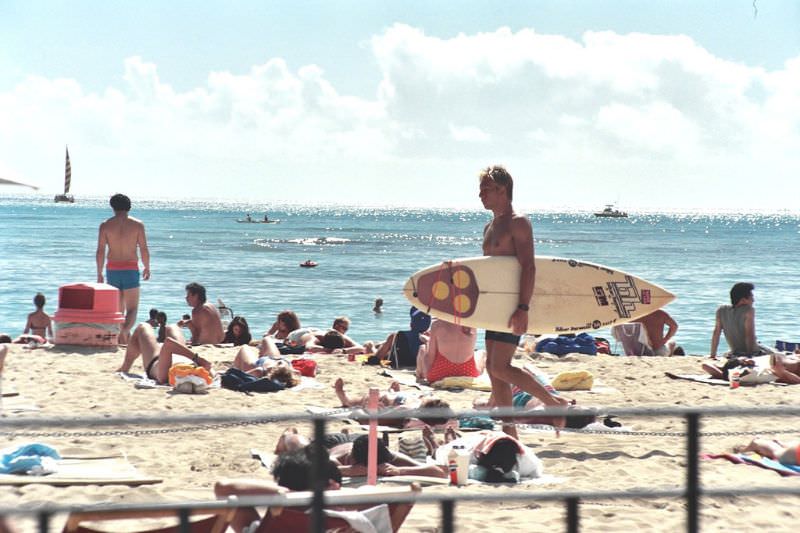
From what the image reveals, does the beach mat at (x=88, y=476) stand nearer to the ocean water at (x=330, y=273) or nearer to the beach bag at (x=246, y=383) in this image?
Answer: the beach bag at (x=246, y=383)

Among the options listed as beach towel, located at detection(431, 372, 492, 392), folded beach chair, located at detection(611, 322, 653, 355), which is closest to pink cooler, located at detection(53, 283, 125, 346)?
beach towel, located at detection(431, 372, 492, 392)

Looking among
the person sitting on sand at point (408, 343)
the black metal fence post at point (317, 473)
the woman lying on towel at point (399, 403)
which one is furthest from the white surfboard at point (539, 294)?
the black metal fence post at point (317, 473)

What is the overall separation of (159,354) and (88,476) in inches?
137

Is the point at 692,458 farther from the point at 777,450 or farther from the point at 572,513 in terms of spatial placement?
the point at 777,450

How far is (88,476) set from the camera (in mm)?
5340

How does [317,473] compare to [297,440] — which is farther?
[297,440]

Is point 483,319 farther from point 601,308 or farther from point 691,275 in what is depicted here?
point 691,275

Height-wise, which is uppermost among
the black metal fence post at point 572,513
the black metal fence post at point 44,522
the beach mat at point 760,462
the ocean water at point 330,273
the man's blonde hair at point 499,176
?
the man's blonde hair at point 499,176

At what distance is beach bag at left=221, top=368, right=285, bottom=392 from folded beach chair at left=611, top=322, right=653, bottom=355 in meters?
5.56

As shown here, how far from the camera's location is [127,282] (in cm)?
1038

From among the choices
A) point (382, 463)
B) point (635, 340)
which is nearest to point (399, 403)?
point (382, 463)

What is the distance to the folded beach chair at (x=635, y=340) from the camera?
40.9 ft

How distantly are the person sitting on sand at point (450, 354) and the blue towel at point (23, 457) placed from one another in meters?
4.15

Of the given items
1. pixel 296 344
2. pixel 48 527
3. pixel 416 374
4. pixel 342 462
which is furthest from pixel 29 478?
pixel 296 344
